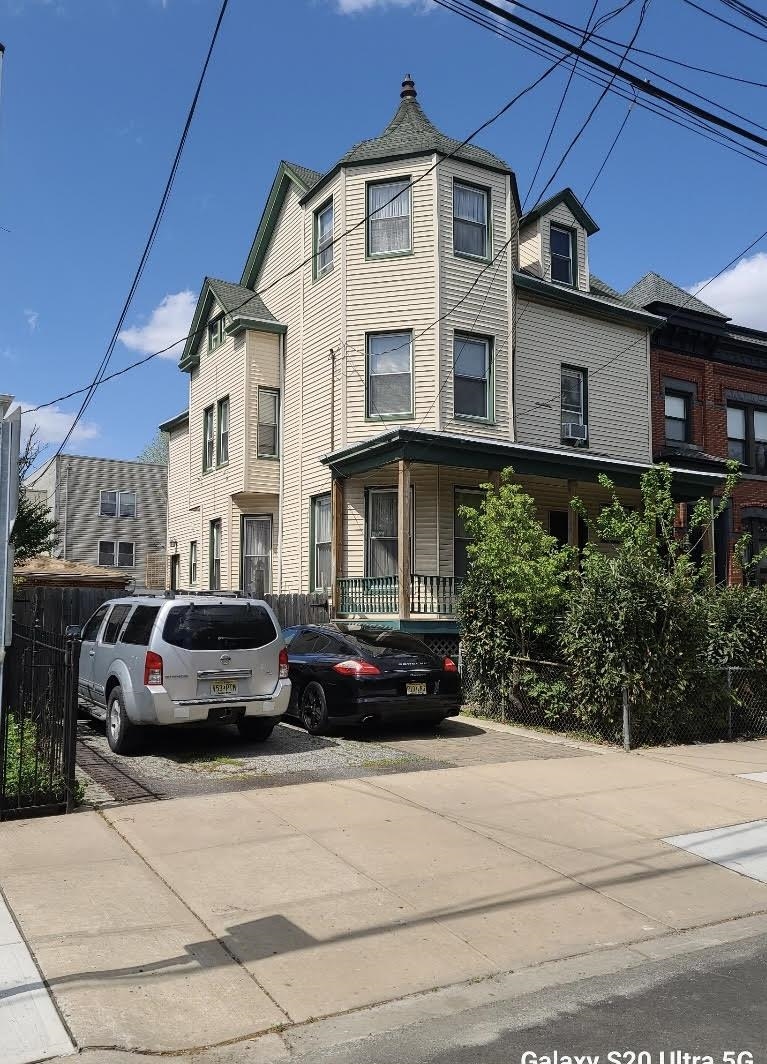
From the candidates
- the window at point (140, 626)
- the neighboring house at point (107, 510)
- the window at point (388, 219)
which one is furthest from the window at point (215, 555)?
the neighboring house at point (107, 510)

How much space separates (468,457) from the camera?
1727 cm

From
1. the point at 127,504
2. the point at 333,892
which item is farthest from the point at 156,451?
the point at 333,892

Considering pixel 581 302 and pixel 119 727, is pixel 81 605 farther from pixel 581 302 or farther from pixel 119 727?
pixel 581 302

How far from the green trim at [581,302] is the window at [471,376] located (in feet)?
6.55

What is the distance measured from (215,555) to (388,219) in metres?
10.5

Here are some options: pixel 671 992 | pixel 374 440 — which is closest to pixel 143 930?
pixel 671 992

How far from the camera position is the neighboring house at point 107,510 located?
4406cm

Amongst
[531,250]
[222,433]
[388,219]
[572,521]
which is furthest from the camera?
[222,433]

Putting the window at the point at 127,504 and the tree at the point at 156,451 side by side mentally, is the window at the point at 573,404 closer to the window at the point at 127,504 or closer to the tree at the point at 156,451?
the window at the point at 127,504

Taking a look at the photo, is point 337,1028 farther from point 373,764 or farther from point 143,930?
point 373,764

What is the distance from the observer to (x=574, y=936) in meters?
5.41

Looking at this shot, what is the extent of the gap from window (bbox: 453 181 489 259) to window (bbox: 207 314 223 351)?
7.49 m

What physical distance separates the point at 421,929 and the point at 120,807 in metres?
3.52

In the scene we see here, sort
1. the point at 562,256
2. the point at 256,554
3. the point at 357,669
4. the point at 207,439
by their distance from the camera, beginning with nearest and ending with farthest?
1. the point at 357,669
2. the point at 562,256
3. the point at 256,554
4. the point at 207,439
